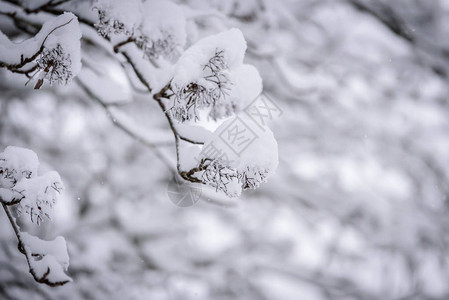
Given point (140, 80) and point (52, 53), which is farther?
point (140, 80)

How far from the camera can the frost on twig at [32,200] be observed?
126 cm

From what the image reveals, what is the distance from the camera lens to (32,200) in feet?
4.13

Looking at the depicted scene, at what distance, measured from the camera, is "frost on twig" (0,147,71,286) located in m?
1.26

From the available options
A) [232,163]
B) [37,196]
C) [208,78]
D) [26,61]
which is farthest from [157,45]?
[37,196]

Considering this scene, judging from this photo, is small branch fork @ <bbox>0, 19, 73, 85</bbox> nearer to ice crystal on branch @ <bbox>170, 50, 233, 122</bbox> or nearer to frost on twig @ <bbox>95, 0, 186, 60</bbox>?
frost on twig @ <bbox>95, 0, 186, 60</bbox>

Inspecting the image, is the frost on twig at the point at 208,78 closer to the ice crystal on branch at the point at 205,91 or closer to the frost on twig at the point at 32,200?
the ice crystal on branch at the point at 205,91

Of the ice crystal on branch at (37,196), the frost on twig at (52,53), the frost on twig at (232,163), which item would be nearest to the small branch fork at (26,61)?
the frost on twig at (52,53)

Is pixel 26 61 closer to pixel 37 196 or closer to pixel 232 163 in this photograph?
pixel 37 196

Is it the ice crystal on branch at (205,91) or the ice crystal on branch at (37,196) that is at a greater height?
the ice crystal on branch at (205,91)

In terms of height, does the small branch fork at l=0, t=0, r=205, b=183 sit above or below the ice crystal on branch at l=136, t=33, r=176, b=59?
below

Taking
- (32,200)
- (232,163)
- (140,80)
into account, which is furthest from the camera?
(140,80)

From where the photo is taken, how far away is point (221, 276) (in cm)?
512

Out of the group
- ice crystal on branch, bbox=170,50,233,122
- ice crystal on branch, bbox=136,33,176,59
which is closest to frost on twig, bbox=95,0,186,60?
ice crystal on branch, bbox=136,33,176,59

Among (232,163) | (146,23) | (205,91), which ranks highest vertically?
(146,23)
